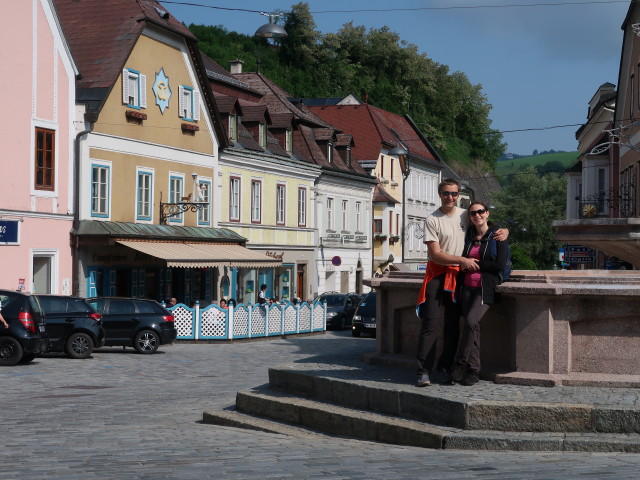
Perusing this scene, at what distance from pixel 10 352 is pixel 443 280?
611 inches

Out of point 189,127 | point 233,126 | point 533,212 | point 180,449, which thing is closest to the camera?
point 180,449

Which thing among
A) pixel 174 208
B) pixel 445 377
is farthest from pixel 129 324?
pixel 445 377

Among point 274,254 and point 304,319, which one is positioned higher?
point 274,254

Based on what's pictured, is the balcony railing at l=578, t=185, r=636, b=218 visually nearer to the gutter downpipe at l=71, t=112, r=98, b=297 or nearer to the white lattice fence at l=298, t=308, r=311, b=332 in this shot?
the white lattice fence at l=298, t=308, r=311, b=332

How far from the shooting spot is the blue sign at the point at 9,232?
111 feet

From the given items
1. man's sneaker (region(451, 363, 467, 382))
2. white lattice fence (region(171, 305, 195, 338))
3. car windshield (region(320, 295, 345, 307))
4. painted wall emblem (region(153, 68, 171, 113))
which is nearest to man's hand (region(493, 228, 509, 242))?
man's sneaker (region(451, 363, 467, 382))

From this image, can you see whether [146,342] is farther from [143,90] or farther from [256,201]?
[256,201]

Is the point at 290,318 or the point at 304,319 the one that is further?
the point at 304,319

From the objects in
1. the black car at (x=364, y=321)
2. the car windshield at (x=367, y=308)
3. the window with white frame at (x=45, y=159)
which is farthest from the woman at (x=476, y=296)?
the car windshield at (x=367, y=308)

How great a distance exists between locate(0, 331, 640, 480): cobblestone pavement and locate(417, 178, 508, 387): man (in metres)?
1.37

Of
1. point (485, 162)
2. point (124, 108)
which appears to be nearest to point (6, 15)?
point (124, 108)

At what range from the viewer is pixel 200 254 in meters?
41.0

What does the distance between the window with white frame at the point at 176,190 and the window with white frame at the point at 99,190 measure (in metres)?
4.41

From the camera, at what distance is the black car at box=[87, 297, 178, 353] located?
30.9 meters
